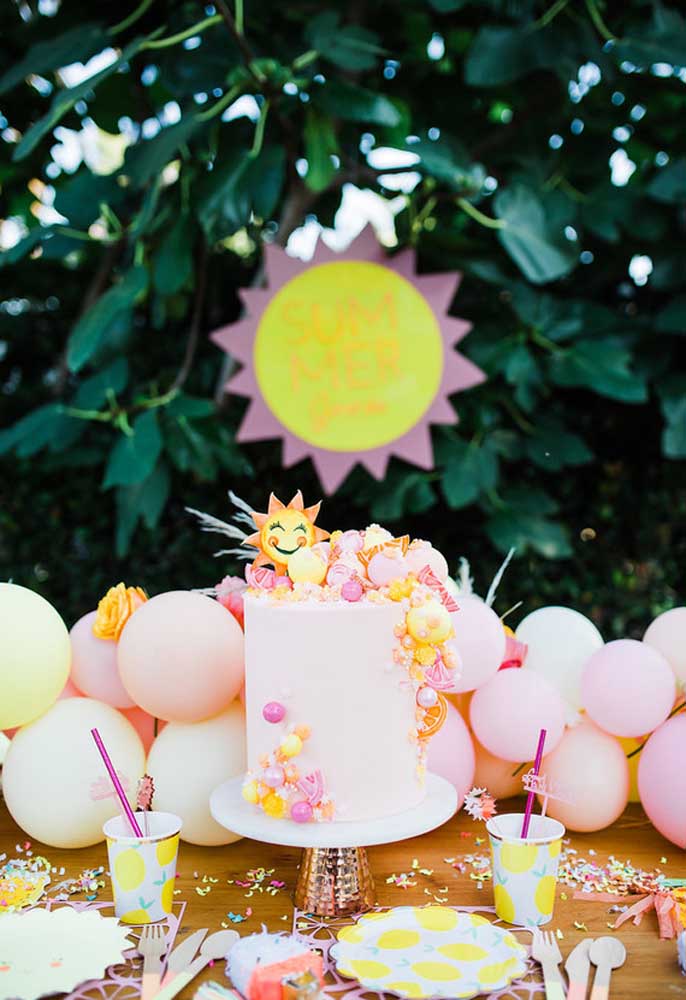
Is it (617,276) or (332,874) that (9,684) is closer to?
(332,874)

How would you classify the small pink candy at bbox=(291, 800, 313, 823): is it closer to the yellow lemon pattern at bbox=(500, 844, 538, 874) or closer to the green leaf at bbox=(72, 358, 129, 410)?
the yellow lemon pattern at bbox=(500, 844, 538, 874)

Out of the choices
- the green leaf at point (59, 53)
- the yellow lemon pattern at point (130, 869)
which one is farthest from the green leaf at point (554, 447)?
the yellow lemon pattern at point (130, 869)

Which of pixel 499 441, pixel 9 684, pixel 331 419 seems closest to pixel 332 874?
pixel 9 684

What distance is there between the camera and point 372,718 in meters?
0.99

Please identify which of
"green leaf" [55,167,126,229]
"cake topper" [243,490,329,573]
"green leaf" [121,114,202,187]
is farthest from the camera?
"green leaf" [55,167,126,229]

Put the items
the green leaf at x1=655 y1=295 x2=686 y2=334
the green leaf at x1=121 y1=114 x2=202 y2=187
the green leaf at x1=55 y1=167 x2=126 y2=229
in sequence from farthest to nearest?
the green leaf at x1=655 y1=295 x2=686 y2=334, the green leaf at x1=55 y1=167 x2=126 y2=229, the green leaf at x1=121 y1=114 x2=202 y2=187

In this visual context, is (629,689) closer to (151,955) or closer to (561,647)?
(561,647)

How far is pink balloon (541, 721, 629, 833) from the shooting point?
119 centimetres

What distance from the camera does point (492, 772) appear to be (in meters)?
1.27

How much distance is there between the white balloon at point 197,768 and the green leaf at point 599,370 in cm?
143

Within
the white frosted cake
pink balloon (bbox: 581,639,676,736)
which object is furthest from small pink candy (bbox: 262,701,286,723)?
pink balloon (bbox: 581,639,676,736)

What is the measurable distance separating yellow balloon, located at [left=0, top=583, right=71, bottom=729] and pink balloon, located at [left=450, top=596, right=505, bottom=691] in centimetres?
50

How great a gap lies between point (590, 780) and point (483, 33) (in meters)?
1.62

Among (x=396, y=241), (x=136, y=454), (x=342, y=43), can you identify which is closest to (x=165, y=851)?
(x=136, y=454)
